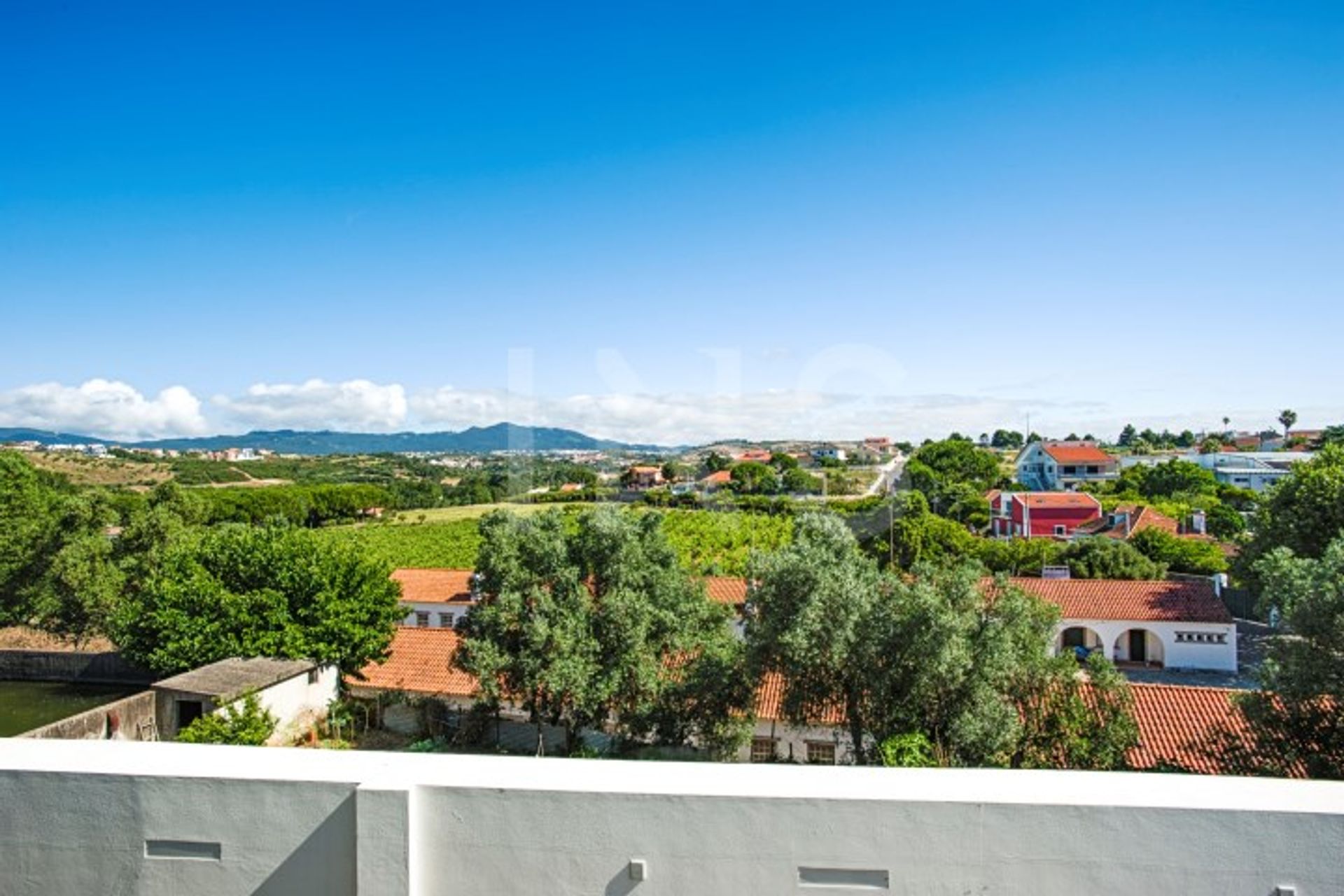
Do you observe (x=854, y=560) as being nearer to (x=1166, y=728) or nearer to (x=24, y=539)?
(x=1166, y=728)

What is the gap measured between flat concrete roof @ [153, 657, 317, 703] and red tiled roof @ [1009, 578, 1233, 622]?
17.0 m

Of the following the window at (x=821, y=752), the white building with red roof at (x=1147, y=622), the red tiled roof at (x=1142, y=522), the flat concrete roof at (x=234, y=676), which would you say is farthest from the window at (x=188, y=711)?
the red tiled roof at (x=1142, y=522)

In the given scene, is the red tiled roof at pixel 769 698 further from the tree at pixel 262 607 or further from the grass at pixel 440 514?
the grass at pixel 440 514

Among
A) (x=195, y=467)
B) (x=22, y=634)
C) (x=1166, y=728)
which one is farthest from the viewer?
(x=195, y=467)

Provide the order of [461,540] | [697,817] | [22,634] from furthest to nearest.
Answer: [461,540], [22,634], [697,817]

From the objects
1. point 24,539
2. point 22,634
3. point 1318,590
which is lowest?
point 22,634

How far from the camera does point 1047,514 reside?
41.6 m

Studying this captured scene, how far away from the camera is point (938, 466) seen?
6612cm

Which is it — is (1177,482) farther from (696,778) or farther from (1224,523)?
(696,778)

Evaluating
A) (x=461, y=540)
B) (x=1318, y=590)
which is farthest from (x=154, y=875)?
(x=461, y=540)

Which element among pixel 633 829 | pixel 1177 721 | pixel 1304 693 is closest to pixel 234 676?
pixel 633 829

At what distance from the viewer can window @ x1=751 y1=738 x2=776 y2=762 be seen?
1205cm

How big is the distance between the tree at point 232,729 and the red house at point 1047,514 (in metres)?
38.2

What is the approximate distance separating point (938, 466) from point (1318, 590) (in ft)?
200
